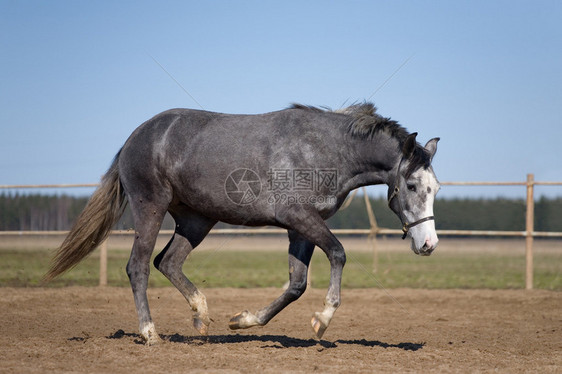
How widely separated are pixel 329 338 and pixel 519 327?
2.44 meters

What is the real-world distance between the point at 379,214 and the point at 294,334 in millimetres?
8082

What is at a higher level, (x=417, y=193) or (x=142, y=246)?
(x=417, y=193)

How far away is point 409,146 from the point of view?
4719 mm

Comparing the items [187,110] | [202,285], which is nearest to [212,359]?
[187,110]

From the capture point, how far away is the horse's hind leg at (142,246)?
5230 mm

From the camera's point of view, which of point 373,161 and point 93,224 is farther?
point 93,224

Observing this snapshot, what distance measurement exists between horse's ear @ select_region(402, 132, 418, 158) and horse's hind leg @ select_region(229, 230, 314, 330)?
117cm

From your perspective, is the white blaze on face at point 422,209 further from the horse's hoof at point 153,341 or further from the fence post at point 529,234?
the fence post at point 529,234

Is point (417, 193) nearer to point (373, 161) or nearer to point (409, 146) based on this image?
point (409, 146)

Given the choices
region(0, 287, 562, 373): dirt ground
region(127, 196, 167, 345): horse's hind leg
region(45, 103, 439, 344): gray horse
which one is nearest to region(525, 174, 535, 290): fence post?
region(0, 287, 562, 373): dirt ground

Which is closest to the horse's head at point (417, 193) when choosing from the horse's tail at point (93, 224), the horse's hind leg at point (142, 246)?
the horse's hind leg at point (142, 246)

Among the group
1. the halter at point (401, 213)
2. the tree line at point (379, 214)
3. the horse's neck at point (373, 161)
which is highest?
the horse's neck at point (373, 161)

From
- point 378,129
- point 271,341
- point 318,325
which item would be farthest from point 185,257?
point 378,129

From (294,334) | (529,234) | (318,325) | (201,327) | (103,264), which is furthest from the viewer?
(103,264)
